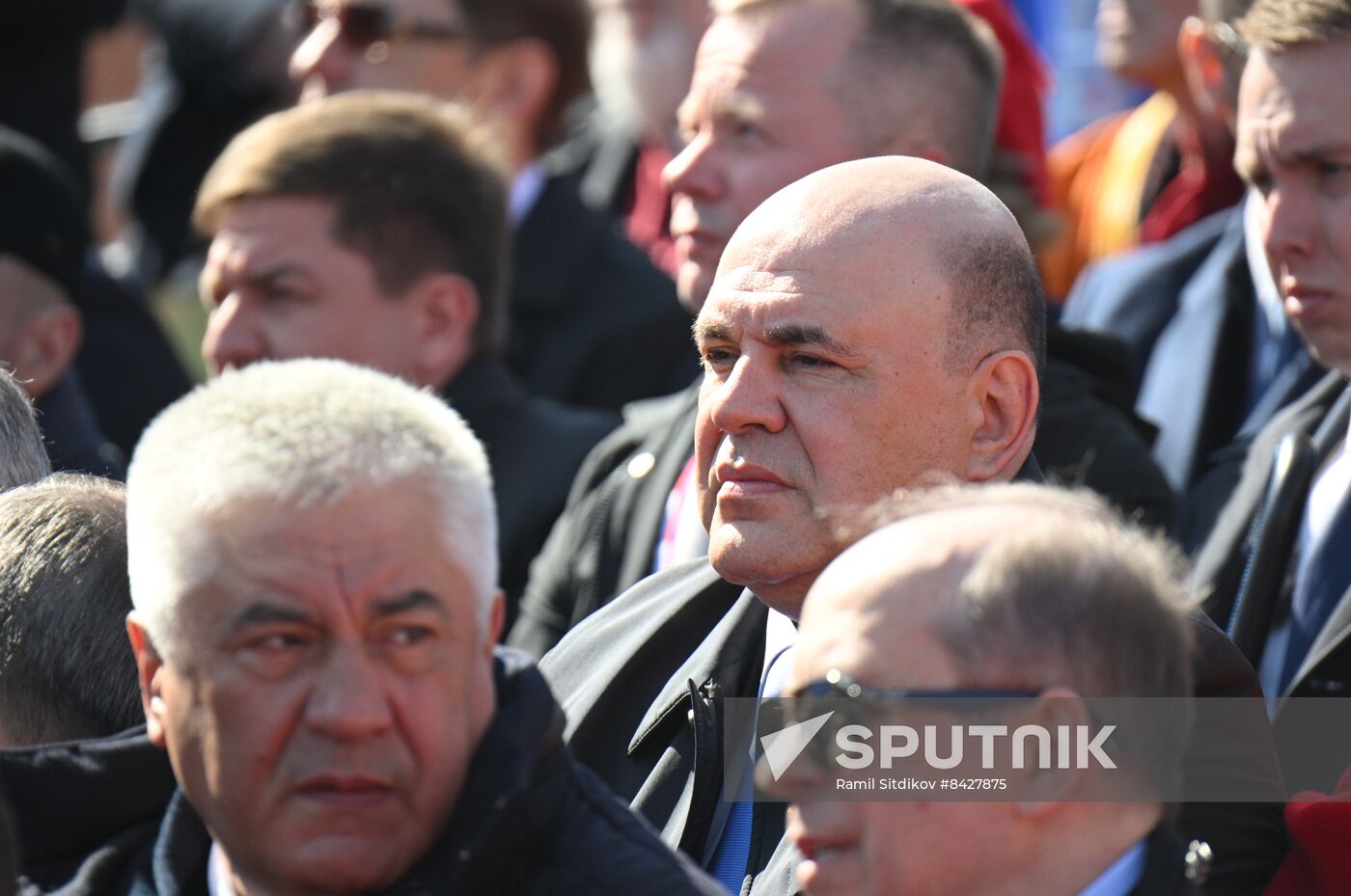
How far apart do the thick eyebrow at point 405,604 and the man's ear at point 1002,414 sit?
1.12m

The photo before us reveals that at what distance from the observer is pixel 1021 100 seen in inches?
209

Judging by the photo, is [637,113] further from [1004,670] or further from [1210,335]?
[1004,670]

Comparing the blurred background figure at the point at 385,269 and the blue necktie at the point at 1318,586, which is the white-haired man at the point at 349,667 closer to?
the blue necktie at the point at 1318,586

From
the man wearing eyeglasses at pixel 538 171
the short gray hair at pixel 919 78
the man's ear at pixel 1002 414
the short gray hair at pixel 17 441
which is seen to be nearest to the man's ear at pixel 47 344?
the man wearing eyeglasses at pixel 538 171

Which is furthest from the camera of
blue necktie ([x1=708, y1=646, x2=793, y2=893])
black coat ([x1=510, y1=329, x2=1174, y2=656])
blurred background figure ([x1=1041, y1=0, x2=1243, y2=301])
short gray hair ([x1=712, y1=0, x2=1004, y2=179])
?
blurred background figure ([x1=1041, y1=0, x2=1243, y2=301])

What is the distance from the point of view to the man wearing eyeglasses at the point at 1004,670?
82.1 inches

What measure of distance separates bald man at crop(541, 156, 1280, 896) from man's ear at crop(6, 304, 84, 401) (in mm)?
2278

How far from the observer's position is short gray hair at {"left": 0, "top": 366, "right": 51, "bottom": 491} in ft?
10.6

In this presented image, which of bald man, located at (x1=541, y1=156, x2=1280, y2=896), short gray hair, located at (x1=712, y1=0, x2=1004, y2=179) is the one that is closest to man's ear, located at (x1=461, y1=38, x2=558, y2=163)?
short gray hair, located at (x1=712, y1=0, x2=1004, y2=179)

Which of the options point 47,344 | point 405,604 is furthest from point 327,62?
point 405,604

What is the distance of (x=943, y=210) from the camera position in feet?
10.2

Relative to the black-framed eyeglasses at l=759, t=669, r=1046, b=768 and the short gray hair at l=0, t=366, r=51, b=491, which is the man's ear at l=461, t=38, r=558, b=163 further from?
the black-framed eyeglasses at l=759, t=669, r=1046, b=768

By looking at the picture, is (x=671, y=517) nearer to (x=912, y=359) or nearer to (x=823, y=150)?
(x=823, y=150)

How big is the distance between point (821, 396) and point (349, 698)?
108cm
